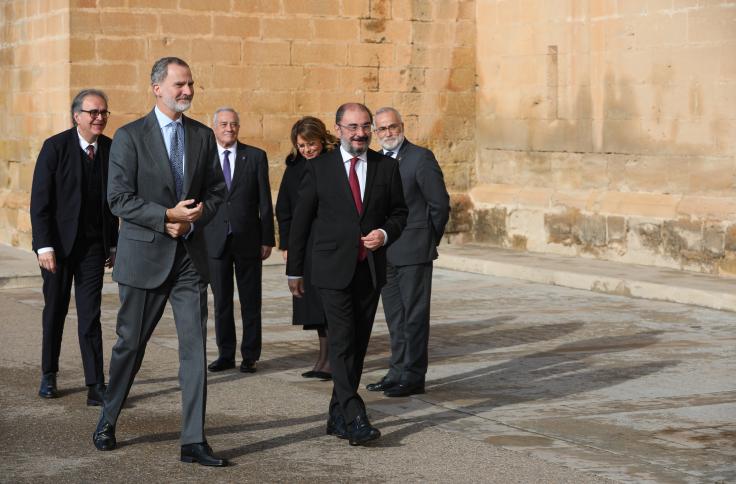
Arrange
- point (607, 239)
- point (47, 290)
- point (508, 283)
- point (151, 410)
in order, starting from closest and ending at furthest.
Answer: point (151, 410), point (47, 290), point (508, 283), point (607, 239)

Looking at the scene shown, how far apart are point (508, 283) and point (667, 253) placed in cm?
161

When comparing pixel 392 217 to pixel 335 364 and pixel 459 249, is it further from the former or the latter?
pixel 459 249

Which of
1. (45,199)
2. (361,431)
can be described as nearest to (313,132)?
(45,199)

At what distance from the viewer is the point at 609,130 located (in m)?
15.3

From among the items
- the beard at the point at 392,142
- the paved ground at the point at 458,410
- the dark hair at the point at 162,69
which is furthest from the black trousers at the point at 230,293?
the dark hair at the point at 162,69

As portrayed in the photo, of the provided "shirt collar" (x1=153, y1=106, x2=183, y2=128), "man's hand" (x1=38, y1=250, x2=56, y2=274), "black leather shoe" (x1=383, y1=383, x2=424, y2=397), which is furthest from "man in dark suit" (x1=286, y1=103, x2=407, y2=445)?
"man's hand" (x1=38, y1=250, x2=56, y2=274)

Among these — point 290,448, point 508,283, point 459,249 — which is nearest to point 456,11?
point 459,249

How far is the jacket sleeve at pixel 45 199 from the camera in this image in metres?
8.09

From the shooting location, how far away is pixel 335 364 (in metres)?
6.98

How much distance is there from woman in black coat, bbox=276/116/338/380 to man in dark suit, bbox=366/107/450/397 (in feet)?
1.51

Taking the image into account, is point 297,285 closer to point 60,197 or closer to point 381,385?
point 381,385

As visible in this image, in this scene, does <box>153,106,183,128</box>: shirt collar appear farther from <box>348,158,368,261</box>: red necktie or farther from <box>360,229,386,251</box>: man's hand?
<box>360,229,386,251</box>: man's hand

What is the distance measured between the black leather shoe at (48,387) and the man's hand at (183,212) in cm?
205

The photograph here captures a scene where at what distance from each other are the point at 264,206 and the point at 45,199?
1821 millimetres
